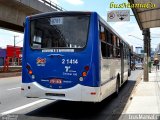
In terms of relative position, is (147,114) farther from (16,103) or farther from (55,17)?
(16,103)

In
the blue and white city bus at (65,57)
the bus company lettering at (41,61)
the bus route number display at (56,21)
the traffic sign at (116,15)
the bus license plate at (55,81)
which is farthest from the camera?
the traffic sign at (116,15)

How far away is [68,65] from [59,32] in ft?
3.72

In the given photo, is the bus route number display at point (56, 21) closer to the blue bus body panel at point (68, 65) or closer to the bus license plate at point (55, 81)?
the blue bus body panel at point (68, 65)

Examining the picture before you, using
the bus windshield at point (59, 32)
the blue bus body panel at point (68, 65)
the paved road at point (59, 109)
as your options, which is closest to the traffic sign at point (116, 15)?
the paved road at point (59, 109)

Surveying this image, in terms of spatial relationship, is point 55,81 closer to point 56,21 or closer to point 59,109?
point 59,109

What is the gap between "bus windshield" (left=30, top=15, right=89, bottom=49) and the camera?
9.52 metres

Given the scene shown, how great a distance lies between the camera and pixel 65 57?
947 centimetres

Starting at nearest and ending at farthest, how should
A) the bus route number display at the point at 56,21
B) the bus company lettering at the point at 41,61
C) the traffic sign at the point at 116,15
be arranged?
1. the bus company lettering at the point at 41,61
2. the bus route number display at the point at 56,21
3. the traffic sign at the point at 116,15

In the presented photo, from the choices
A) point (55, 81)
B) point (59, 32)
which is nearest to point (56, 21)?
point (59, 32)

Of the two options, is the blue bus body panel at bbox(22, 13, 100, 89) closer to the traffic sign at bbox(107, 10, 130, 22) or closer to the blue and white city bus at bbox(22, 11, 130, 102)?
the blue and white city bus at bbox(22, 11, 130, 102)

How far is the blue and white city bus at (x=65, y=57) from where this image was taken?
9203mm

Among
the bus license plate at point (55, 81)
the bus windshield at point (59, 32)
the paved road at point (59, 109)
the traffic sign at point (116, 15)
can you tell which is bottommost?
the paved road at point (59, 109)

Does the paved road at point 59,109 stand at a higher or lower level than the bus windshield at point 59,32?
lower

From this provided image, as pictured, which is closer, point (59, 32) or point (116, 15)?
point (59, 32)
